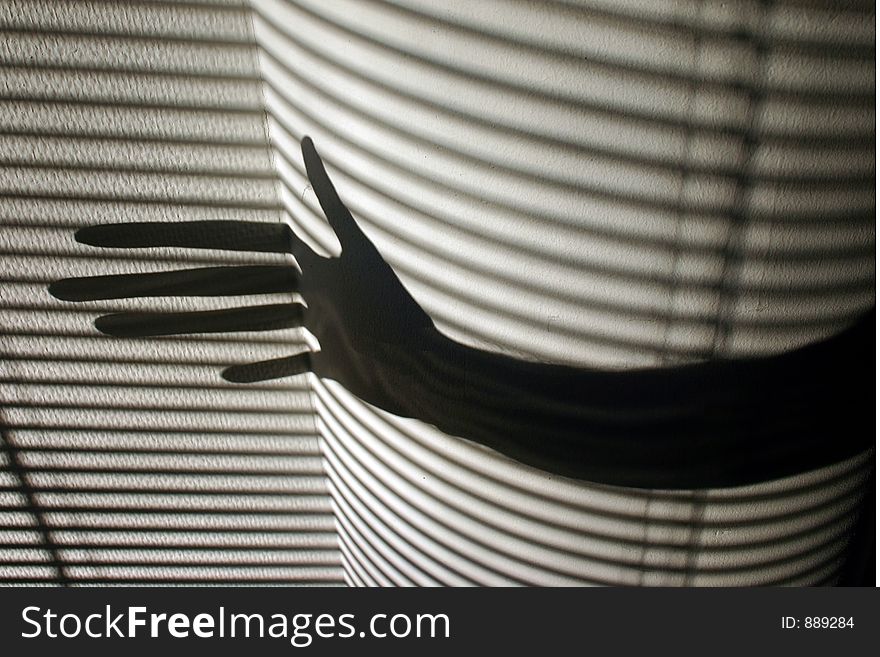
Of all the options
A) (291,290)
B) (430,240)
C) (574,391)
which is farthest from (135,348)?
(574,391)

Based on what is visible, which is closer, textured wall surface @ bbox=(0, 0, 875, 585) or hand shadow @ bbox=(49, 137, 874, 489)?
textured wall surface @ bbox=(0, 0, 875, 585)

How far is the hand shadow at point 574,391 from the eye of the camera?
113 centimetres

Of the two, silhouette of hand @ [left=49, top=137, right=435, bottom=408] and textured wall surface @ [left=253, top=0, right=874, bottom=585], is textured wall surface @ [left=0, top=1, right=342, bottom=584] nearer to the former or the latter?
silhouette of hand @ [left=49, top=137, right=435, bottom=408]

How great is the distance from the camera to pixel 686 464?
120 centimetres

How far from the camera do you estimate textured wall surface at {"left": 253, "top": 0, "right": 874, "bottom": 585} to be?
0.94m

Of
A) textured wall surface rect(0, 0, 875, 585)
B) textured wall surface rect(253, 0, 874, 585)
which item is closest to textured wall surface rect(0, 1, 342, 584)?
textured wall surface rect(0, 0, 875, 585)

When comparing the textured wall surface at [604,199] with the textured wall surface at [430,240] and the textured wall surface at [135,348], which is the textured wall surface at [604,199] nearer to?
the textured wall surface at [430,240]

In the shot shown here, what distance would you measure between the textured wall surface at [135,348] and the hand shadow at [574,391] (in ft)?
0.30

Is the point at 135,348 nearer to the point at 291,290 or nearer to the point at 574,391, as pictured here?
the point at 291,290

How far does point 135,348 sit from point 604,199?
0.96 m

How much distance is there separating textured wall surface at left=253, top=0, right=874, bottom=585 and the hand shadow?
1.3 inches

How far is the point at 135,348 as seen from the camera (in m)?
1.49
